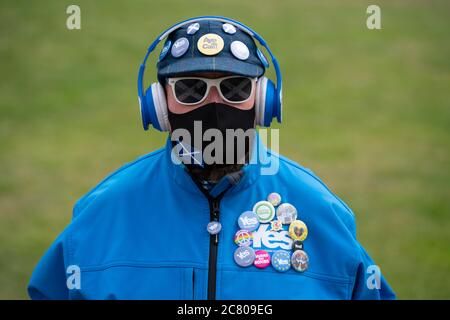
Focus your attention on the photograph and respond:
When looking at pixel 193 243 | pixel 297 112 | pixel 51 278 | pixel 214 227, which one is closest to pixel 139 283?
pixel 193 243

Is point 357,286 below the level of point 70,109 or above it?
below

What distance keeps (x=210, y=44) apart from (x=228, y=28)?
15cm

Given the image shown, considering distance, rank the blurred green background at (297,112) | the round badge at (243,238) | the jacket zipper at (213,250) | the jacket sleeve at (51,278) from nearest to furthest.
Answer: the jacket zipper at (213,250), the round badge at (243,238), the jacket sleeve at (51,278), the blurred green background at (297,112)

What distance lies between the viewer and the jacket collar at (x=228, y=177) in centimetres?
365

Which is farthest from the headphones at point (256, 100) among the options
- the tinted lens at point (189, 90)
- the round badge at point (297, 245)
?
the round badge at point (297, 245)

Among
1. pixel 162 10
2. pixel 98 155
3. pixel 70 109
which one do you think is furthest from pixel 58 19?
pixel 98 155

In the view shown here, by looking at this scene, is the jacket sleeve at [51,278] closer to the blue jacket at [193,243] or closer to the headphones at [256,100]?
the blue jacket at [193,243]

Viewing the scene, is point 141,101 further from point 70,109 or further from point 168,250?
point 70,109

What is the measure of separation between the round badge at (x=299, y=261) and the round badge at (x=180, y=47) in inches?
42.0

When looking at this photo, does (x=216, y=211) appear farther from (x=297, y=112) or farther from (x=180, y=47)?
(x=297, y=112)

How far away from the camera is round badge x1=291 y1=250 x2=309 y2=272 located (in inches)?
142

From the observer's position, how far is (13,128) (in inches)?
440

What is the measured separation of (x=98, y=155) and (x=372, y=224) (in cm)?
379

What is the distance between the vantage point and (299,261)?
11.8 feet
